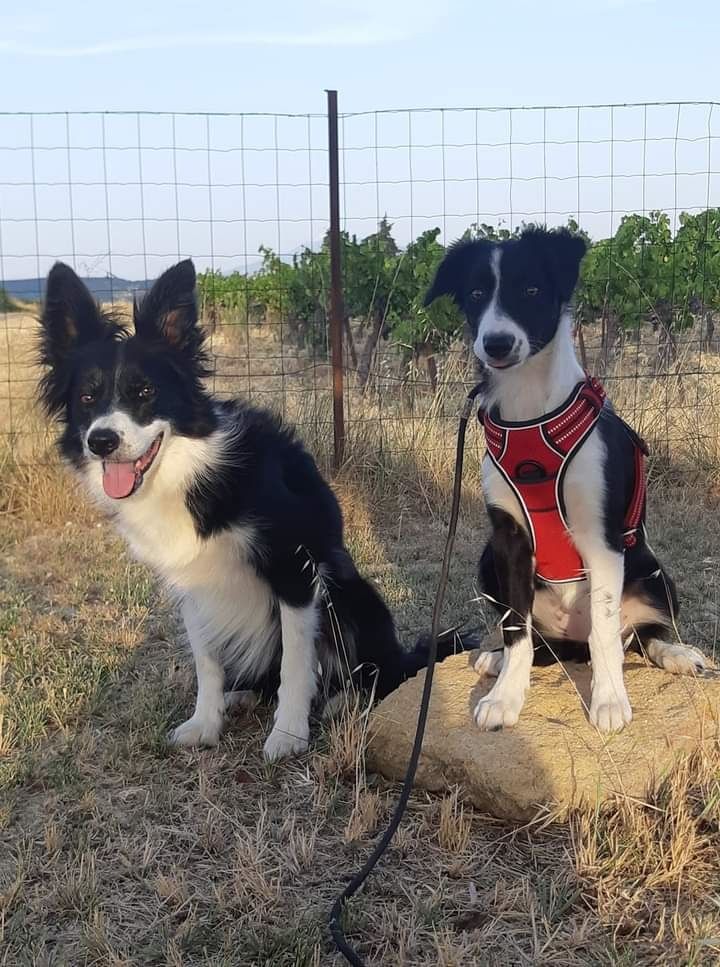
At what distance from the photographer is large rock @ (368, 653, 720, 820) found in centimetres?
254

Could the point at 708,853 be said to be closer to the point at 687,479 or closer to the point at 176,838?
the point at 176,838

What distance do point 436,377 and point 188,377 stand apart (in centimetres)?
423

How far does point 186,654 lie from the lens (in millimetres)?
3967

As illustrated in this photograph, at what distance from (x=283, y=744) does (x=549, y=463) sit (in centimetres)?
134

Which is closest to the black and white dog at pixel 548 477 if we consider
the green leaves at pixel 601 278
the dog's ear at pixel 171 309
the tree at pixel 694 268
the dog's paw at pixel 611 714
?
the dog's paw at pixel 611 714

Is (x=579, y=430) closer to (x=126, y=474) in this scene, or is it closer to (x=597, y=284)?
(x=126, y=474)

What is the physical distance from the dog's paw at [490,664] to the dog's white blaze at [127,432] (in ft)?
4.65

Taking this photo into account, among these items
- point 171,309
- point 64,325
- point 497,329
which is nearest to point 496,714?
point 497,329

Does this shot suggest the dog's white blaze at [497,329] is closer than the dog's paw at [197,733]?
Yes

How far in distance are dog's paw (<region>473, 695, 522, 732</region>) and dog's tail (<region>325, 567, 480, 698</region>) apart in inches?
25.6

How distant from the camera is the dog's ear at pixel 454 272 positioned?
3.02 meters

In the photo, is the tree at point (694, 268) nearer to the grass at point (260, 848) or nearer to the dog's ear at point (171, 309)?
the grass at point (260, 848)

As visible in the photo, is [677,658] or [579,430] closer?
[579,430]

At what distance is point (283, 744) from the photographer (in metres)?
3.04
